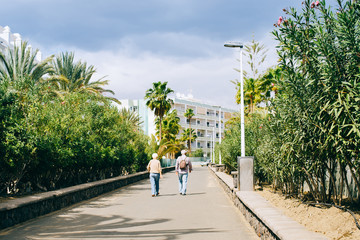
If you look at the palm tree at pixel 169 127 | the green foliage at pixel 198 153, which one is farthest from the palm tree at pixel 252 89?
the green foliage at pixel 198 153

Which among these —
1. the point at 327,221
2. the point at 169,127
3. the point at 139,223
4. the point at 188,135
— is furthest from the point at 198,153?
the point at 327,221

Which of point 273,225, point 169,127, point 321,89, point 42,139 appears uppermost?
point 169,127

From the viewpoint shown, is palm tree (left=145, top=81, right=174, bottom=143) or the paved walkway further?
palm tree (left=145, top=81, right=174, bottom=143)

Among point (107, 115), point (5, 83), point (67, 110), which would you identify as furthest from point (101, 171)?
point (5, 83)

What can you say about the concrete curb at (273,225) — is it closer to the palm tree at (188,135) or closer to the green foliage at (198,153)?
the palm tree at (188,135)

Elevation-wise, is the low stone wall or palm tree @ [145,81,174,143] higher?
palm tree @ [145,81,174,143]

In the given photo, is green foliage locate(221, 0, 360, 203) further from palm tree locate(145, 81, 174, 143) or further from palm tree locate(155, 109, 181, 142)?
palm tree locate(155, 109, 181, 142)

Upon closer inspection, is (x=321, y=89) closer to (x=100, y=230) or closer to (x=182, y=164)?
(x=100, y=230)

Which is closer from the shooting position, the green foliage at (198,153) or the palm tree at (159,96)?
the palm tree at (159,96)

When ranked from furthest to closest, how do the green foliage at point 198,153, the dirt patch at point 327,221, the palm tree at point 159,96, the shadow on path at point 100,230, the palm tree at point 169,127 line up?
the green foliage at point 198,153 < the palm tree at point 169,127 < the palm tree at point 159,96 < the shadow on path at point 100,230 < the dirt patch at point 327,221

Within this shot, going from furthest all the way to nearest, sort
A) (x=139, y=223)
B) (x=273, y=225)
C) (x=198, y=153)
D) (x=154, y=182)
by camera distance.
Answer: (x=198, y=153) → (x=154, y=182) → (x=139, y=223) → (x=273, y=225)

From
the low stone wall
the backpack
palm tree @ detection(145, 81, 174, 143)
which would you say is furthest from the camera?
palm tree @ detection(145, 81, 174, 143)

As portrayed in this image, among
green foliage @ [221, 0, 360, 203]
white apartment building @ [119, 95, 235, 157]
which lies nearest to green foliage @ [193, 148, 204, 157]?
white apartment building @ [119, 95, 235, 157]

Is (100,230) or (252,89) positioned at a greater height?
(252,89)
